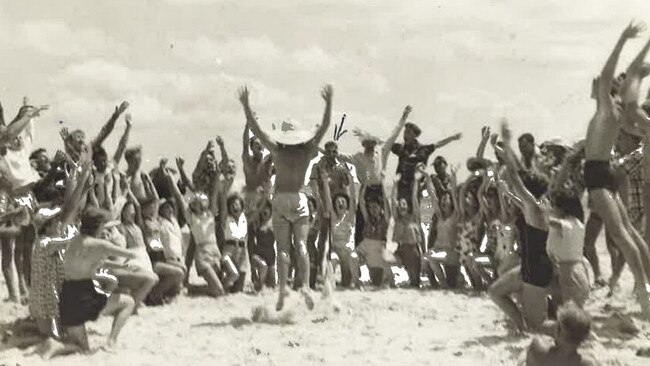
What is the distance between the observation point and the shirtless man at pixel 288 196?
846 centimetres

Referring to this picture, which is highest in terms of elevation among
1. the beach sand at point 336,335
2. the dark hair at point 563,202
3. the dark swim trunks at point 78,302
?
the dark hair at point 563,202

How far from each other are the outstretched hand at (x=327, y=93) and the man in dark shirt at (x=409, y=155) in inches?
120

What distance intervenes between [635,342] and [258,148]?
540 centimetres

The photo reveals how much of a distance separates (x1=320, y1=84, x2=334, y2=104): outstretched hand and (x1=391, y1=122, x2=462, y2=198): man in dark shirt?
120 inches

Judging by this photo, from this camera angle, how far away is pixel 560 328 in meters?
4.54

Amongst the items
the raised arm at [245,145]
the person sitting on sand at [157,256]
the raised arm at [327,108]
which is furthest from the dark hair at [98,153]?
the raised arm at [327,108]

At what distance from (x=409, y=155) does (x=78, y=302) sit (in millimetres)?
5331

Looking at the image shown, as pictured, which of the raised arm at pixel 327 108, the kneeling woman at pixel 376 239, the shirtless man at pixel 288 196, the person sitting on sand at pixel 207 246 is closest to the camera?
the raised arm at pixel 327 108

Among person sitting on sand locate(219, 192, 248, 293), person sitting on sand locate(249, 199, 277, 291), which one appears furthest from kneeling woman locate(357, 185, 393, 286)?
person sitting on sand locate(219, 192, 248, 293)

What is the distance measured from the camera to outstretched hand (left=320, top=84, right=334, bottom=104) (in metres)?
8.27

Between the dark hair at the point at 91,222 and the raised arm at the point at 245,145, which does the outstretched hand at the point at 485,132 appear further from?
the dark hair at the point at 91,222

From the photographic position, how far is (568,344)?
14.9 feet

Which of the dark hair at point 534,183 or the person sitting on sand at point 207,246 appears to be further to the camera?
the person sitting on sand at point 207,246

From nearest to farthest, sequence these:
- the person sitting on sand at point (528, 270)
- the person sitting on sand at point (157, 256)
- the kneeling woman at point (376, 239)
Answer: the person sitting on sand at point (528, 270), the person sitting on sand at point (157, 256), the kneeling woman at point (376, 239)
